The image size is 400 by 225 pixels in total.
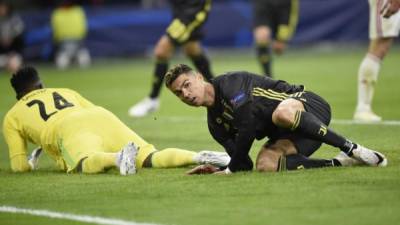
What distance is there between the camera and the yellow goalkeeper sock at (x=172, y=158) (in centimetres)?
847

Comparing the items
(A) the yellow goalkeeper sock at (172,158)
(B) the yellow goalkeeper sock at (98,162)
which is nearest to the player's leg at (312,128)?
(A) the yellow goalkeeper sock at (172,158)

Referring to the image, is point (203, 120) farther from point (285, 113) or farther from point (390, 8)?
point (285, 113)

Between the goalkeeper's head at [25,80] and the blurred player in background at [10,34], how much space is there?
566 inches

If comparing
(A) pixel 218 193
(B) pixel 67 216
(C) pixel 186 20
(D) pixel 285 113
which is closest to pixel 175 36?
(C) pixel 186 20

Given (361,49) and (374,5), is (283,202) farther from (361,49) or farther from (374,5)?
(361,49)

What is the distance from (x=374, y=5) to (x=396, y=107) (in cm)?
245

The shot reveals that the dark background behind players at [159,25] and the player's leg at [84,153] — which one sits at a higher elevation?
the dark background behind players at [159,25]

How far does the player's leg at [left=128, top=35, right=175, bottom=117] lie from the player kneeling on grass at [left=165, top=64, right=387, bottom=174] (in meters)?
5.38

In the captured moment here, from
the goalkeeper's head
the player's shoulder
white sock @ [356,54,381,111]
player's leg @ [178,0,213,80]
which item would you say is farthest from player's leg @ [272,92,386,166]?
player's leg @ [178,0,213,80]

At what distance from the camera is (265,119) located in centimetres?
789

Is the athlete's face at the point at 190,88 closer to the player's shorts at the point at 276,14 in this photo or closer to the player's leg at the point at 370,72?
the player's leg at the point at 370,72

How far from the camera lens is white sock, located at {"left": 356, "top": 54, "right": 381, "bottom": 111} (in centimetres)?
1130

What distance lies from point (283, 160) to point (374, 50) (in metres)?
3.81

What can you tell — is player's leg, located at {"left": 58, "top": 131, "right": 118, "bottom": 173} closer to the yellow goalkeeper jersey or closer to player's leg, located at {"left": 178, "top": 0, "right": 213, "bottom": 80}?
the yellow goalkeeper jersey
